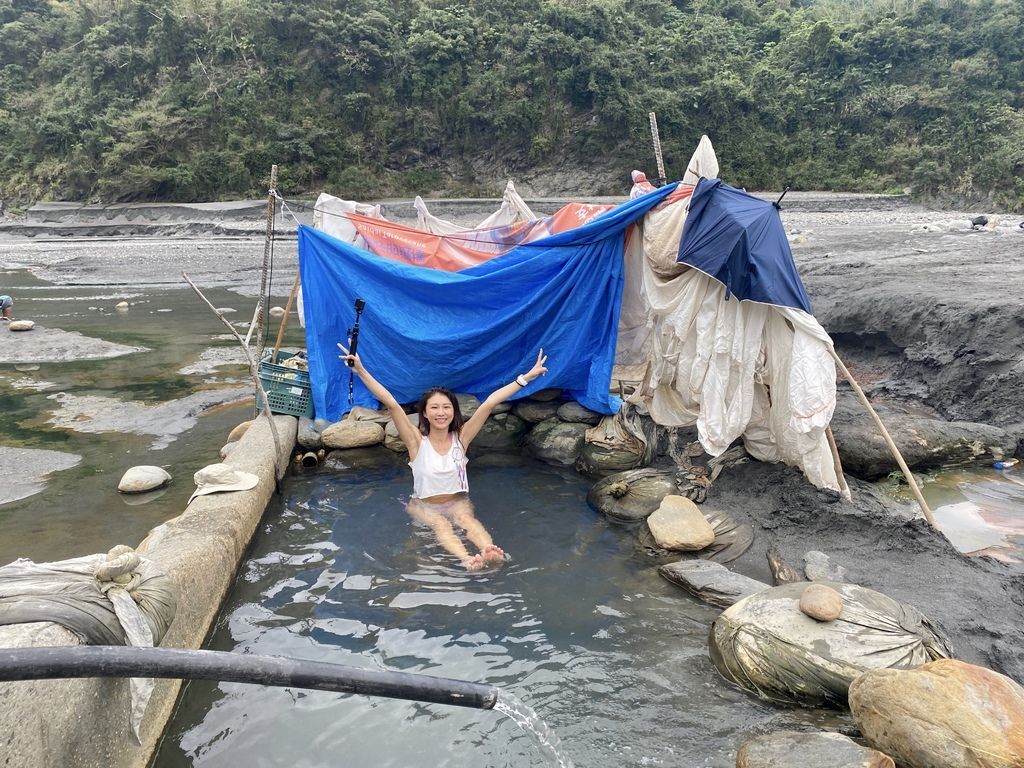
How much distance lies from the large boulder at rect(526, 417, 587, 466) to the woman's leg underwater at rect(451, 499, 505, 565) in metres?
1.12

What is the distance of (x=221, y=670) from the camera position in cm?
183

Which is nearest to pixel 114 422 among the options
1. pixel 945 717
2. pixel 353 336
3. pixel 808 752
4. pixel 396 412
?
pixel 353 336

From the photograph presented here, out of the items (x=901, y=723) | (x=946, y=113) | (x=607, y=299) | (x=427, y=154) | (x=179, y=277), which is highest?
(x=946, y=113)

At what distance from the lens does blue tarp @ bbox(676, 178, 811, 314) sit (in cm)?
464

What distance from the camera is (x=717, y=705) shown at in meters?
3.19

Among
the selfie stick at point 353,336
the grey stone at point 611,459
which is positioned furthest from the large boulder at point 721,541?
the selfie stick at point 353,336

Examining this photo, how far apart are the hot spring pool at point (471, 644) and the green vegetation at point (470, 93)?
3283 cm

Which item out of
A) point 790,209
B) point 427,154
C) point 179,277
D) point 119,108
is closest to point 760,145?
point 790,209

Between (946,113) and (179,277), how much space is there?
Answer: 131 feet

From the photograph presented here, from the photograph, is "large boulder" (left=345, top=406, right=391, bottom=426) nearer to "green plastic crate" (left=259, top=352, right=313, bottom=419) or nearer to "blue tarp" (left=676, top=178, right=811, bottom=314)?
"green plastic crate" (left=259, top=352, right=313, bottom=419)

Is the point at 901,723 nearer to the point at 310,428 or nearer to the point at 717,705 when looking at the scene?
the point at 717,705

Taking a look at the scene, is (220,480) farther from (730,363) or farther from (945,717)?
(945,717)

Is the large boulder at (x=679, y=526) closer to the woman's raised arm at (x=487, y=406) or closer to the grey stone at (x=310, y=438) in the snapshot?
the woman's raised arm at (x=487, y=406)

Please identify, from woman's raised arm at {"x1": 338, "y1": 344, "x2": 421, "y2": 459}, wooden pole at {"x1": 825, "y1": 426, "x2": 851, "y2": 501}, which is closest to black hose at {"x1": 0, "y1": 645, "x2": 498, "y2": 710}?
woman's raised arm at {"x1": 338, "y1": 344, "x2": 421, "y2": 459}
